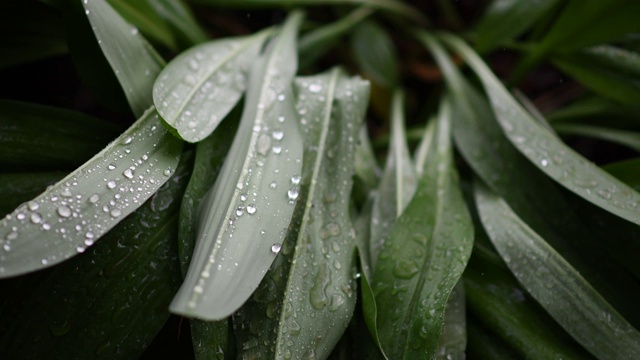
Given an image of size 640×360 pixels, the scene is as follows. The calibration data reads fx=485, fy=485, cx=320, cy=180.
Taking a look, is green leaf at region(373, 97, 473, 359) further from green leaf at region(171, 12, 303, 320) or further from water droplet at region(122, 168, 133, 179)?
water droplet at region(122, 168, 133, 179)

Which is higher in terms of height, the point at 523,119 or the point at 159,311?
the point at 523,119

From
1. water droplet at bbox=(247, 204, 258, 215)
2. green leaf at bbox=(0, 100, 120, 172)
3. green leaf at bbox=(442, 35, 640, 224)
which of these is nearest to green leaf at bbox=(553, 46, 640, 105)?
green leaf at bbox=(442, 35, 640, 224)

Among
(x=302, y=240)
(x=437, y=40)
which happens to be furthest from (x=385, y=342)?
(x=437, y=40)

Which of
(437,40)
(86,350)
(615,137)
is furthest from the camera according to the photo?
(437,40)

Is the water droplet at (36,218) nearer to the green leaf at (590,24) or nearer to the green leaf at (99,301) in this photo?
the green leaf at (99,301)

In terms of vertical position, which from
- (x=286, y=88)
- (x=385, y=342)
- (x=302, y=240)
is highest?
(x=286, y=88)

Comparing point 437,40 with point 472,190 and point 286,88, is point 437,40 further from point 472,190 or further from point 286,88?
point 286,88

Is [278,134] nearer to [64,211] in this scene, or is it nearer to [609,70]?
[64,211]
